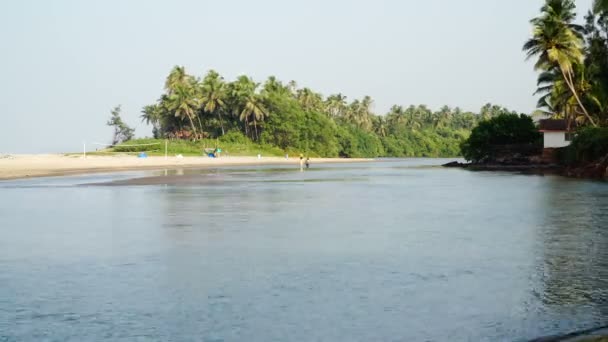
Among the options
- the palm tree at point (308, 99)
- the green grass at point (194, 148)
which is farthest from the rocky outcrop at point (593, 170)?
the palm tree at point (308, 99)

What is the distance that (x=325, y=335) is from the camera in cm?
664

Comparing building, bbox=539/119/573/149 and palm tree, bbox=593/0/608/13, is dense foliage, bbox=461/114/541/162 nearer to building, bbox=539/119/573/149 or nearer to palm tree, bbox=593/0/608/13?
building, bbox=539/119/573/149

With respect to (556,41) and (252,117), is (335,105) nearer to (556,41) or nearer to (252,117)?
(252,117)

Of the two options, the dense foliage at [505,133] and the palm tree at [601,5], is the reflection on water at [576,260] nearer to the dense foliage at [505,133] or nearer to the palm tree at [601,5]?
the palm tree at [601,5]

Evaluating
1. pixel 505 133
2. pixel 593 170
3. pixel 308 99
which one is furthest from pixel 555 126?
pixel 308 99

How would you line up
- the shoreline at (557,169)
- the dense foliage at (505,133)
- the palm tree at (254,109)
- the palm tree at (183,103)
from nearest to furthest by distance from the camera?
1. the shoreline at (557,169)
2. the dense foliage at (505,133)
3. the palm tree at (183,103)
4. the palm tree at (254,109)

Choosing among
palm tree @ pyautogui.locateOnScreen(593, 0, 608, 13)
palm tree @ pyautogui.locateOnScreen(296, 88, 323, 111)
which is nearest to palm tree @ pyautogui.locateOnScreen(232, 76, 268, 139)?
palm tree @ pyautogui.locateOnScreen(296, 88, 323, 111)

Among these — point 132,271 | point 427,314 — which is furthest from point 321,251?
point 427,314

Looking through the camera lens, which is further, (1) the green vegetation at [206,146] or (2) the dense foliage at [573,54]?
(1) the green vegetation at [206,146]

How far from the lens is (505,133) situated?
71188 mm

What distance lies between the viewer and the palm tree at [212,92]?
113312mm

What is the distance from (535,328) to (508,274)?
319cm

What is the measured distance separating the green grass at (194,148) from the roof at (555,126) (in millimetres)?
58619

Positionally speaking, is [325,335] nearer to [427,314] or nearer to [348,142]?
[427,314]
